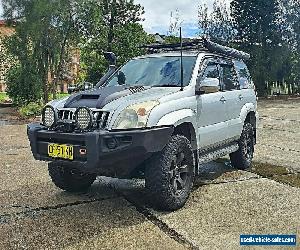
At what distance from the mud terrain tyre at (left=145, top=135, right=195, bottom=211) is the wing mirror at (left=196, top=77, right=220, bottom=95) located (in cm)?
70

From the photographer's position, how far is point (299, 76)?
1037 inches

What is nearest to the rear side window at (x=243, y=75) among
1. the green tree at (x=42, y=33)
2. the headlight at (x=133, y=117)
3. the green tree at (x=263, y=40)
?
the headlight at (x=133, y=117)

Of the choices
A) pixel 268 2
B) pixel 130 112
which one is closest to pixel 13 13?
pixel 268 2

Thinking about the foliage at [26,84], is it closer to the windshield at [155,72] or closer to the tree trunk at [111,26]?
the tree trunk at [111,26]

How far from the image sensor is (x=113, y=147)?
3660mm

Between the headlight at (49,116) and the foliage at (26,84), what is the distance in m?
16.0

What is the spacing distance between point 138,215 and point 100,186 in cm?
131

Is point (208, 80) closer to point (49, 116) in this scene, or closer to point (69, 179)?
→ point (49, 116)

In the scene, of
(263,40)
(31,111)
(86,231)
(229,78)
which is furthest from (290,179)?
(263,40)

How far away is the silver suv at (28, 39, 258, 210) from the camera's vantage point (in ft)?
12.2

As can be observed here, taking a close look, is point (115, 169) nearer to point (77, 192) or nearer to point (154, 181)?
point (154, 181)

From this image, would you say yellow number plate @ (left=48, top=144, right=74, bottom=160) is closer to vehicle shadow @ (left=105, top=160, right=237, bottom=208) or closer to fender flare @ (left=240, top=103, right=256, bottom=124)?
vehicle shadow @ (left=105, top=160, right=237, bottom=208)

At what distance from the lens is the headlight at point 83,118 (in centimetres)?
374

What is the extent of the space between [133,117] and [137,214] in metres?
1.02
